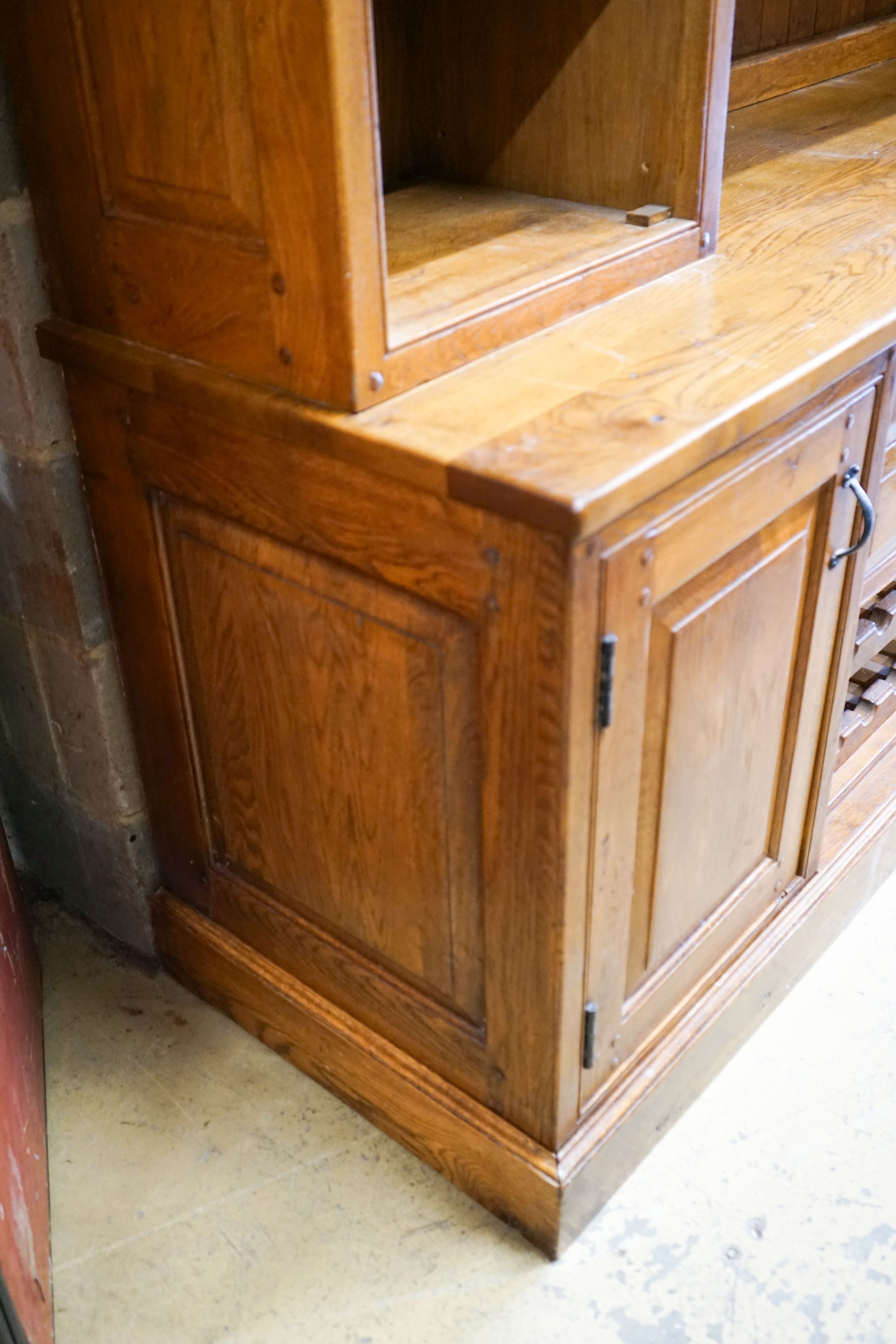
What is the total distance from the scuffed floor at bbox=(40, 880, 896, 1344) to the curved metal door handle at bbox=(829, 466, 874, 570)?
2.44 ft

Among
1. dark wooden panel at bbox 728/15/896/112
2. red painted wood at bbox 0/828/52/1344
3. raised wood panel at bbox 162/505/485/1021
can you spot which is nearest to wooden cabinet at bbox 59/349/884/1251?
raised wood panel at bbox 162/505/485/1021

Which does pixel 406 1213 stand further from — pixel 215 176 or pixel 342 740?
pixel 215 176

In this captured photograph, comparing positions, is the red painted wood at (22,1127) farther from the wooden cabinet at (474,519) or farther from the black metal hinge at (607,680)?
the black metal hinge at (607,680)

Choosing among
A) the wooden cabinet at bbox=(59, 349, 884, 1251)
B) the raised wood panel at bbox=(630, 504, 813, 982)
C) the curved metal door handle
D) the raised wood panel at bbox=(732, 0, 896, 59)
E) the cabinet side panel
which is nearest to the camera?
the cabinet side panel

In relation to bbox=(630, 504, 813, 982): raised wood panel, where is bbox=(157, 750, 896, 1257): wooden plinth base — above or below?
below

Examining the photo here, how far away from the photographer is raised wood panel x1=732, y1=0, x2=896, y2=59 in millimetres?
2107

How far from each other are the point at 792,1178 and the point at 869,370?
1005 millimetres

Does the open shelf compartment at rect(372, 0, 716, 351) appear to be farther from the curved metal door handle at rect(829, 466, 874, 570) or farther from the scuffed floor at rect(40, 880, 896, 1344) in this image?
the scuffed floor at rect(40, 880, 896, 1344)

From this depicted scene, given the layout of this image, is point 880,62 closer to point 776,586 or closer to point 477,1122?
point 776,586

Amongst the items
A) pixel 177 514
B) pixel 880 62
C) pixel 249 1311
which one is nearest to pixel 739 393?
pixel 177 514

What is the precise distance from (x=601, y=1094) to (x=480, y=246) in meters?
0.99

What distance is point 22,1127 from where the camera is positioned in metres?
1.42

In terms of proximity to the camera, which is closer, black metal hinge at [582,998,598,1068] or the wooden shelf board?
the wooden shelf board

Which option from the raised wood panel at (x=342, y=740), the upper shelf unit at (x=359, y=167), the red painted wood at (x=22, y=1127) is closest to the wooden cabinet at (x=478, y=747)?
the raised wood panel at (x=342, y=740)
